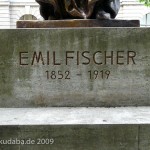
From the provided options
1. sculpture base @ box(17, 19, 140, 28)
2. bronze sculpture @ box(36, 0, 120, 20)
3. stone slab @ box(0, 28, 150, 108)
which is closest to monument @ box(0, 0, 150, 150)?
stone slab @ box(0, 28, 150, 108)

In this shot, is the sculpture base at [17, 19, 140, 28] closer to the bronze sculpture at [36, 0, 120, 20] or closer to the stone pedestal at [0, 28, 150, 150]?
the bronze sculpture at [36, 0, 120, 20]

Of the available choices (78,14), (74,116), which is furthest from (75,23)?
(74,116)

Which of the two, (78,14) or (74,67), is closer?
(74,67)

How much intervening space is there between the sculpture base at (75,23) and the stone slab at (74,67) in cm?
27

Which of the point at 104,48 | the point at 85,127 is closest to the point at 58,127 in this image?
the point at 85,127

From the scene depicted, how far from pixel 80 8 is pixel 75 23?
33 centimetres

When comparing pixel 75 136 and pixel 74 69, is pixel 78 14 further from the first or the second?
pixel 75 136

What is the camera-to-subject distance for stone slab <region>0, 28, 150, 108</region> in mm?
4332

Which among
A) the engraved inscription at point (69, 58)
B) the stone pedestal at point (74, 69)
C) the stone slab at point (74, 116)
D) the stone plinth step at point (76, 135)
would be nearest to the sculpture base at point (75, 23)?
the stone pedestal at point (74, 69)

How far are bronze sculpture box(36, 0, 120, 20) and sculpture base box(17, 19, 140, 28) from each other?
5.3 inches

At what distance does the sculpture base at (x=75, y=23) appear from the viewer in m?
4.56

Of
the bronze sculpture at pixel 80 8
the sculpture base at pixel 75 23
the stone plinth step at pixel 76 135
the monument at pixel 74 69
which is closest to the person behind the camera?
the stone plinth step at pixel 76 135

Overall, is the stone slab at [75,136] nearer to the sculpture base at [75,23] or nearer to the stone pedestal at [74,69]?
the stone pedestal at [74,69]

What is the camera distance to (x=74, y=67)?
14.3ft
